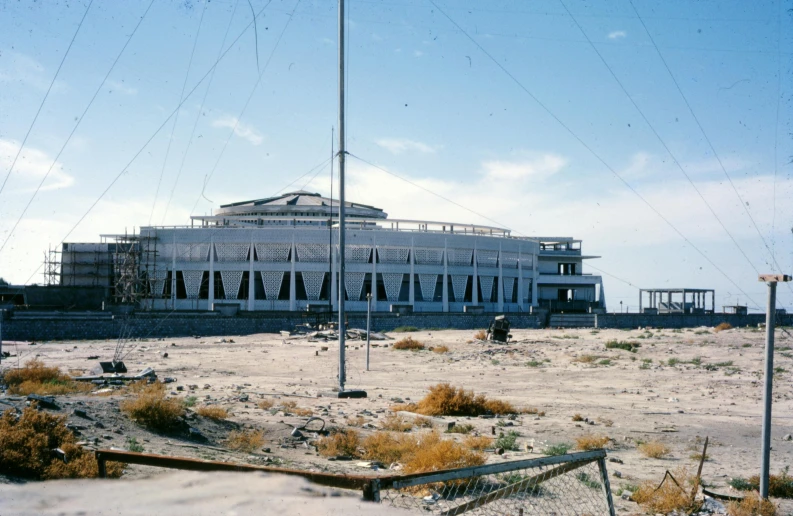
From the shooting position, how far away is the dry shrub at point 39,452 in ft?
26.9

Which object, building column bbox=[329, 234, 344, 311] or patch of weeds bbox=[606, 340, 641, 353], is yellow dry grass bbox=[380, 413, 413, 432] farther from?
building column bbox=[329, 234, 344, 311]

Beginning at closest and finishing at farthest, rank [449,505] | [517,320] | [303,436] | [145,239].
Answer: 1. [449,505]
2. [303,436]
3. [517,320]
4. [145,239]

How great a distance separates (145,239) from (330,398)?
56.2 metres

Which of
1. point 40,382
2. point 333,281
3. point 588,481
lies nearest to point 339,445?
point 588,481

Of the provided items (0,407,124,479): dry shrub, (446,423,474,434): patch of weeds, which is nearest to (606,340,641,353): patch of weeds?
(446,423,474,434): patch of weeds

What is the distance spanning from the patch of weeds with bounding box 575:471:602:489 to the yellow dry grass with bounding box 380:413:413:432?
4787mm

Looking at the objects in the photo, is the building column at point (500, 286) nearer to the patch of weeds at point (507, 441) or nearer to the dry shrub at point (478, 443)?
the patch of weeds at point (507, 441)

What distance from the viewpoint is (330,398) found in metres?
19.8

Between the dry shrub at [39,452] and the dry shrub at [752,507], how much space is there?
24.1 feet

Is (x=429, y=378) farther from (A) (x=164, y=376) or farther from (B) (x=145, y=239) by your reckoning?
(B) (x=145, y=239)

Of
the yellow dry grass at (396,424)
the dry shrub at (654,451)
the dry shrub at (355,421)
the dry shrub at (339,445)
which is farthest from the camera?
the dry shrub at (355,421)

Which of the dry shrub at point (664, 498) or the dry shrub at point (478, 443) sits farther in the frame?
the dry shrub at point (478, 443)

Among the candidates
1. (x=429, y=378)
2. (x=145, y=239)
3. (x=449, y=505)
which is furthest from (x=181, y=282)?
(x=449, y=505)

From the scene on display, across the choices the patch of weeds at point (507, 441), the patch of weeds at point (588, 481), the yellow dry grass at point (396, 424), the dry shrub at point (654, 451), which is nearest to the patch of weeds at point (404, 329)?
the yellow dry grass at point (396, 424)
